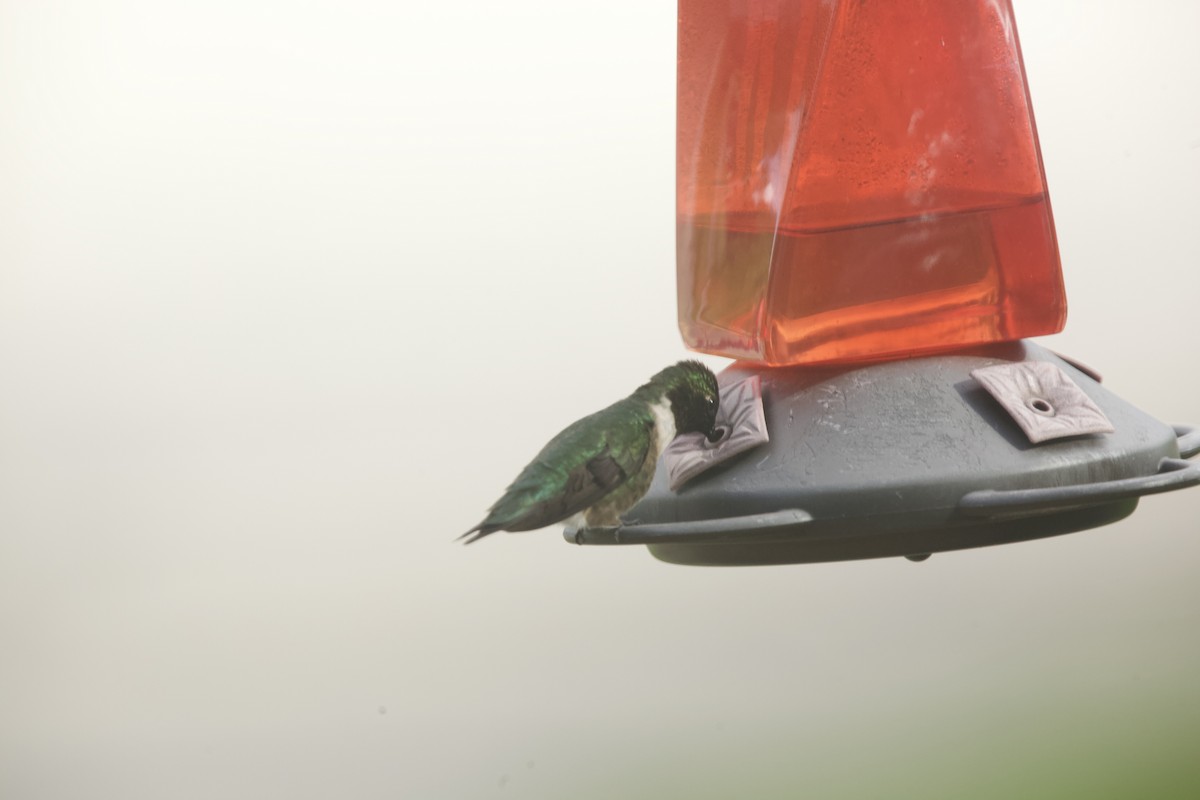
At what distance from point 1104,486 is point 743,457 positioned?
361mm

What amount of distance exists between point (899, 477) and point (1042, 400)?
0.68ft

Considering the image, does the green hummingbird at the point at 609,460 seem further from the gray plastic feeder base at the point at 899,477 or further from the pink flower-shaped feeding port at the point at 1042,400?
the pink flower-shaped feeding port at the point at 1042,400

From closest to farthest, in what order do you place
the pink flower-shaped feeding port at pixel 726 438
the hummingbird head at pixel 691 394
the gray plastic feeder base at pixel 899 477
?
the gray plastic feeder base at pixel 899 477 → the pink flower-shaped feeding port at pixel 726 438 → the hummingbird head at pixel 691 394

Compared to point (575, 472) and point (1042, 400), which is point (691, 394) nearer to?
point (575, 472)

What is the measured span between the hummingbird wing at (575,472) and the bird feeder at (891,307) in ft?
0.21

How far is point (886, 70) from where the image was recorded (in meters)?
1.32

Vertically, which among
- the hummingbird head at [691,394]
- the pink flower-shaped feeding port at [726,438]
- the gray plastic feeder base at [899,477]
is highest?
the hummingbird head at [691,394]

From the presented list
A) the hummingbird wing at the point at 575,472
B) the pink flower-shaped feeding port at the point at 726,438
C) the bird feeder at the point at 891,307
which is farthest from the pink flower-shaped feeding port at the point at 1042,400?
the hummingbird wing at the point at 575,472

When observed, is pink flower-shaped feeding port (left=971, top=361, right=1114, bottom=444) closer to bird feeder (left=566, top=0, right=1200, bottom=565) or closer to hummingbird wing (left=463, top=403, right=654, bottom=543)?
bird feeder (left=566, top=0, right=1200, bottom=565)

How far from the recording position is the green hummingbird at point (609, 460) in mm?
1401

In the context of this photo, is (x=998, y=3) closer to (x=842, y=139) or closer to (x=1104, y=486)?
(x=842, y=139)

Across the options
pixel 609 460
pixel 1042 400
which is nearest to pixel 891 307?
pixel 1042 400

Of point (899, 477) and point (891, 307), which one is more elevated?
point (891, 307)

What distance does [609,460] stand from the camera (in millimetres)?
1478
